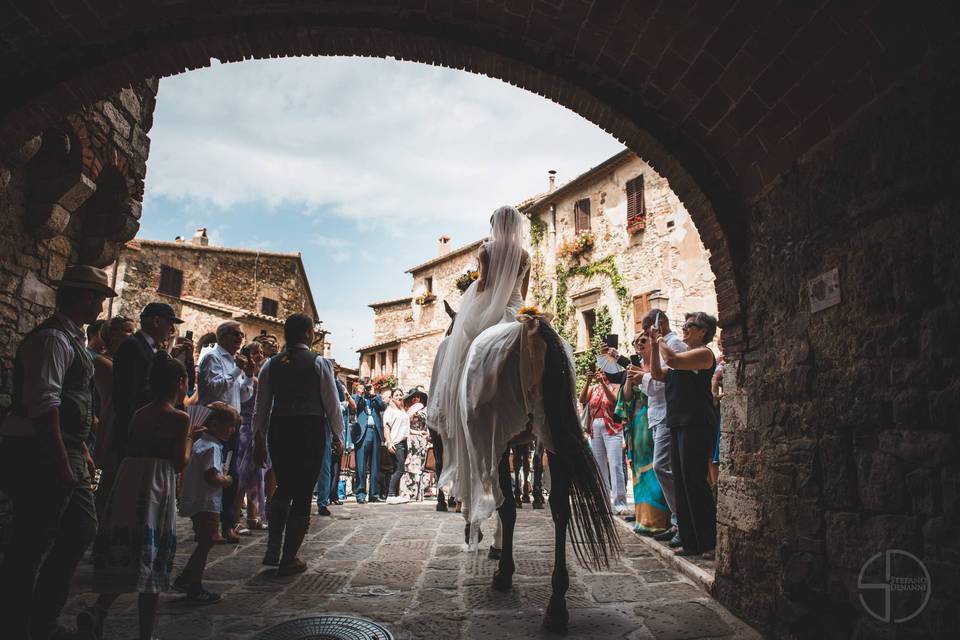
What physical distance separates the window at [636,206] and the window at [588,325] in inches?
139

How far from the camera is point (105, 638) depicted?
8.78 ft

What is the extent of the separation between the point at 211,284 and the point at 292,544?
→ 80.8ft

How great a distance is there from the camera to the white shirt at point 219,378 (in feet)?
16.9

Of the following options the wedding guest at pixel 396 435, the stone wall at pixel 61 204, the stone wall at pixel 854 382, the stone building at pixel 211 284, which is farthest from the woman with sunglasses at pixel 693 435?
the stone building at pixel 211 284

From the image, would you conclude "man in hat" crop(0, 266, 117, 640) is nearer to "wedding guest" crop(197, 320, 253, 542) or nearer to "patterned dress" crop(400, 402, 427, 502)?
"wedding guest" crop(197, 320, 253, 542)

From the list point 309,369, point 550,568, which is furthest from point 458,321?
point 550,568

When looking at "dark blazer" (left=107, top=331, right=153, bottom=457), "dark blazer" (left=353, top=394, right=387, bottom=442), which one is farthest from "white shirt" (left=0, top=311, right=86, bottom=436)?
"dark blazer" (left=353, top=394, right=387, bottom=442)

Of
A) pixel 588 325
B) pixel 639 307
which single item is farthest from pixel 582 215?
pixel 639 307

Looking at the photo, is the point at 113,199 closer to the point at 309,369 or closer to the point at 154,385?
the point at 309,369

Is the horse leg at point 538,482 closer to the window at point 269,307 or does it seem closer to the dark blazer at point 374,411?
the dark blazer at point 374,411

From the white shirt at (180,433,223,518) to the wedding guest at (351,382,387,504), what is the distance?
605cm

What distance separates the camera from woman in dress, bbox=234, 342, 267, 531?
18.4 feet

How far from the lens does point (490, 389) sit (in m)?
3.61

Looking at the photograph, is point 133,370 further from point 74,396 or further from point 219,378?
point 219,378
